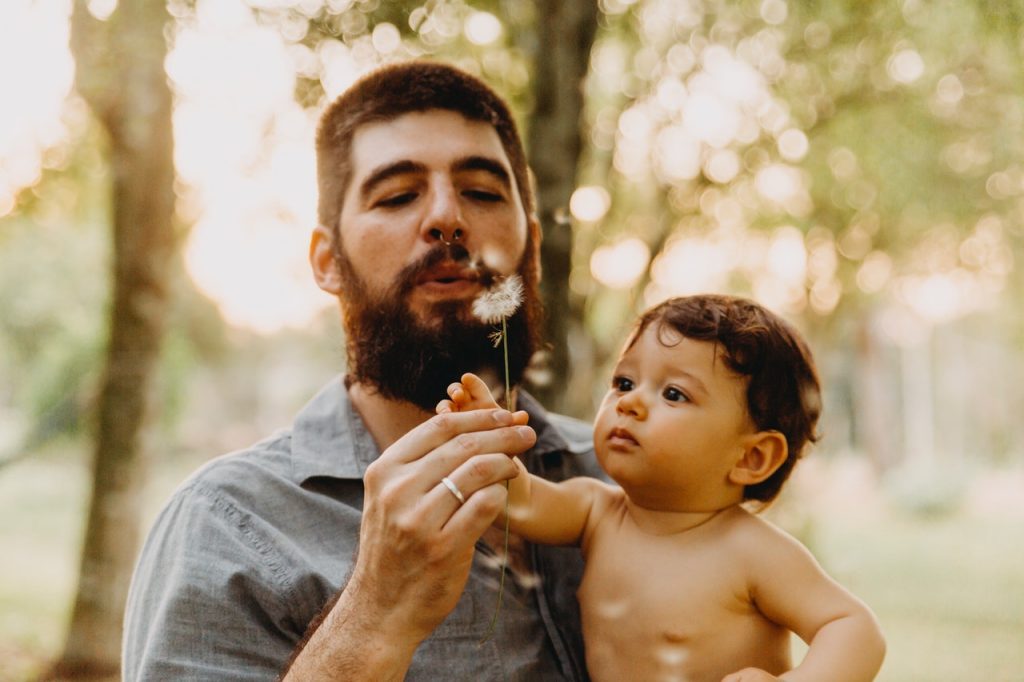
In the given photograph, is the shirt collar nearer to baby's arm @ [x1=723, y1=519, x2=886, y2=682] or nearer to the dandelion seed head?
the dandelion seed head

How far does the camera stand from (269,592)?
187 centimetres

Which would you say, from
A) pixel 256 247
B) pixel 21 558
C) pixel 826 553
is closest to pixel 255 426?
pixel 21 558

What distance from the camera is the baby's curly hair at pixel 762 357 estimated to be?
211cm

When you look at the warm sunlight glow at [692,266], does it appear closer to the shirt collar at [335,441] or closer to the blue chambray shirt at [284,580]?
the shirt collar at [335,441]

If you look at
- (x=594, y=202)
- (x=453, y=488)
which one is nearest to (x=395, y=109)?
(x=453, y=488)

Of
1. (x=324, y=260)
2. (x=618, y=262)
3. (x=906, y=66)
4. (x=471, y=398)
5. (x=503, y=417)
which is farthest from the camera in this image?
(x=618, y=262)

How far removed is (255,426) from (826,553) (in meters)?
29.5

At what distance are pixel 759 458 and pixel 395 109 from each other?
1295mm

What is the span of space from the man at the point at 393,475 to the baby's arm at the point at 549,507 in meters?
0.15

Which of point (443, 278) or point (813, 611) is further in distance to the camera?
point (443, 278)

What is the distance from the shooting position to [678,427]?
205 centimetres

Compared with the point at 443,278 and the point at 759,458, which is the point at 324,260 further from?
the point at 759,458

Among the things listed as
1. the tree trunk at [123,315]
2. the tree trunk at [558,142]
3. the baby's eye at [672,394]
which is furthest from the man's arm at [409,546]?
the tree trunk at [123,315]

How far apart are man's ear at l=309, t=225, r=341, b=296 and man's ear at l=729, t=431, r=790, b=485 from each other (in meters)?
1.14
